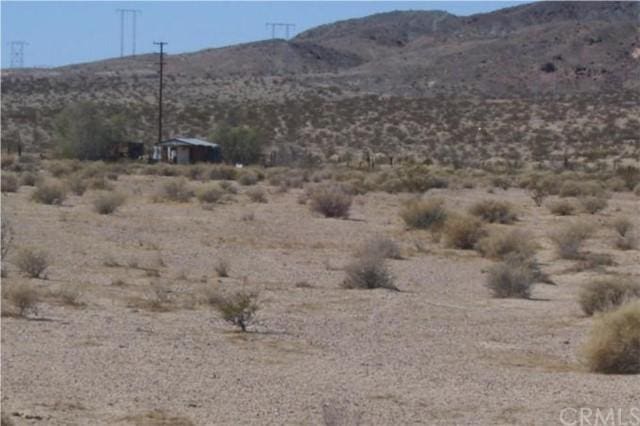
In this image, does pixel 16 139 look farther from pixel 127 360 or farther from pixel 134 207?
pixel 127 360

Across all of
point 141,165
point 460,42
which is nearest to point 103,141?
point 141,165

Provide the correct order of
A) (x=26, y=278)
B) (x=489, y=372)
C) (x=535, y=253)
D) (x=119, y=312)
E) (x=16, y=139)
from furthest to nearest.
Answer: (x=16, y=139)
(x=535, y=253)
(x=26, y=278)
(x=119, y=312)
(x=489, y=372)

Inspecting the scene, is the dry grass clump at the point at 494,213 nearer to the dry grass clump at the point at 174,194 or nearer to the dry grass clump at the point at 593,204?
the dry grass clump at the point at 593,204

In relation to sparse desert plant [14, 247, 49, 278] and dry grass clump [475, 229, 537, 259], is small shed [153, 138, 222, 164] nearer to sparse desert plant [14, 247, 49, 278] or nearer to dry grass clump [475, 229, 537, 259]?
dry grass clump [475, 229, 537, 259]

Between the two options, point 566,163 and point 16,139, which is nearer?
point 566,163

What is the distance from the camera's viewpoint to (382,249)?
34094 mm

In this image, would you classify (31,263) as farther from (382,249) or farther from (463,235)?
(463,235)

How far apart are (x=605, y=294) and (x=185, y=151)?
2253 inches

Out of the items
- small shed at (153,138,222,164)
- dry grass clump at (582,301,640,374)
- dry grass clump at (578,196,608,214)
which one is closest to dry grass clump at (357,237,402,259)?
dry grass clump at (582,301,640,374)

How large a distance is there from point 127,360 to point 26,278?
8.99 meters

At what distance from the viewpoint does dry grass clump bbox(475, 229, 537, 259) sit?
3470 cm

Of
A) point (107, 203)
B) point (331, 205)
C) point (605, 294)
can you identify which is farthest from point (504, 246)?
point (107, 203)

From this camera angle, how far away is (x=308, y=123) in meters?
112

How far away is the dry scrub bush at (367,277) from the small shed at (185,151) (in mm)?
51065
